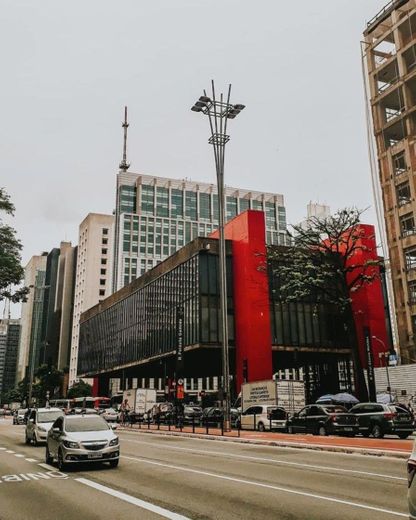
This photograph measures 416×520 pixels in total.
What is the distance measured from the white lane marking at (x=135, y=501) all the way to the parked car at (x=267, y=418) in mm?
19979

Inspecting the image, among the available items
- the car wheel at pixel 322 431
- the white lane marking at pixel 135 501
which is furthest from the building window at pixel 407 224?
the white lane marking at pixel 135 501

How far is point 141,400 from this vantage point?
1882 inches

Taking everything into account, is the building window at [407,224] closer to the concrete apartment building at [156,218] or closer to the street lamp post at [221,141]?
the street lamp post at [221,141]

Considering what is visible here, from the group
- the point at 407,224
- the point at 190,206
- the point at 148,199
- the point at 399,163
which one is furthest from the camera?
the point at 190,206

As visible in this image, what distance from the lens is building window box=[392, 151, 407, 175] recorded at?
46612 mm

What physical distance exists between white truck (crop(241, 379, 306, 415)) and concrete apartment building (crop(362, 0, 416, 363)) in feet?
43.2

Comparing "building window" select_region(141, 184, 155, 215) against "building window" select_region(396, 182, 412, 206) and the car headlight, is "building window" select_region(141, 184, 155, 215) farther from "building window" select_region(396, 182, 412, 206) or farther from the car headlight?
the car headlight

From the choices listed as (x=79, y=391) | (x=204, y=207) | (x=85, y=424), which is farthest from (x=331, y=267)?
(x=204, y=207)

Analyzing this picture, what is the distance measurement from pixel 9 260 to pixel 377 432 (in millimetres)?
18837

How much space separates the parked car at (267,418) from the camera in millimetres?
29812

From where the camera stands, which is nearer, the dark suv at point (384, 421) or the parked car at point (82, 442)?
the parked car at point (82, 442)

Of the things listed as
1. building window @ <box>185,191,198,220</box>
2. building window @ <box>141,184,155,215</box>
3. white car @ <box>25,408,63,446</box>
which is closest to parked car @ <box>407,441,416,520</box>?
white car @ <box>25,408,63,446</box>

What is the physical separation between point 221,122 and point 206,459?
20226 mm

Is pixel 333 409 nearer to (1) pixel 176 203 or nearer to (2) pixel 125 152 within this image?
(1) pixel 176 203
